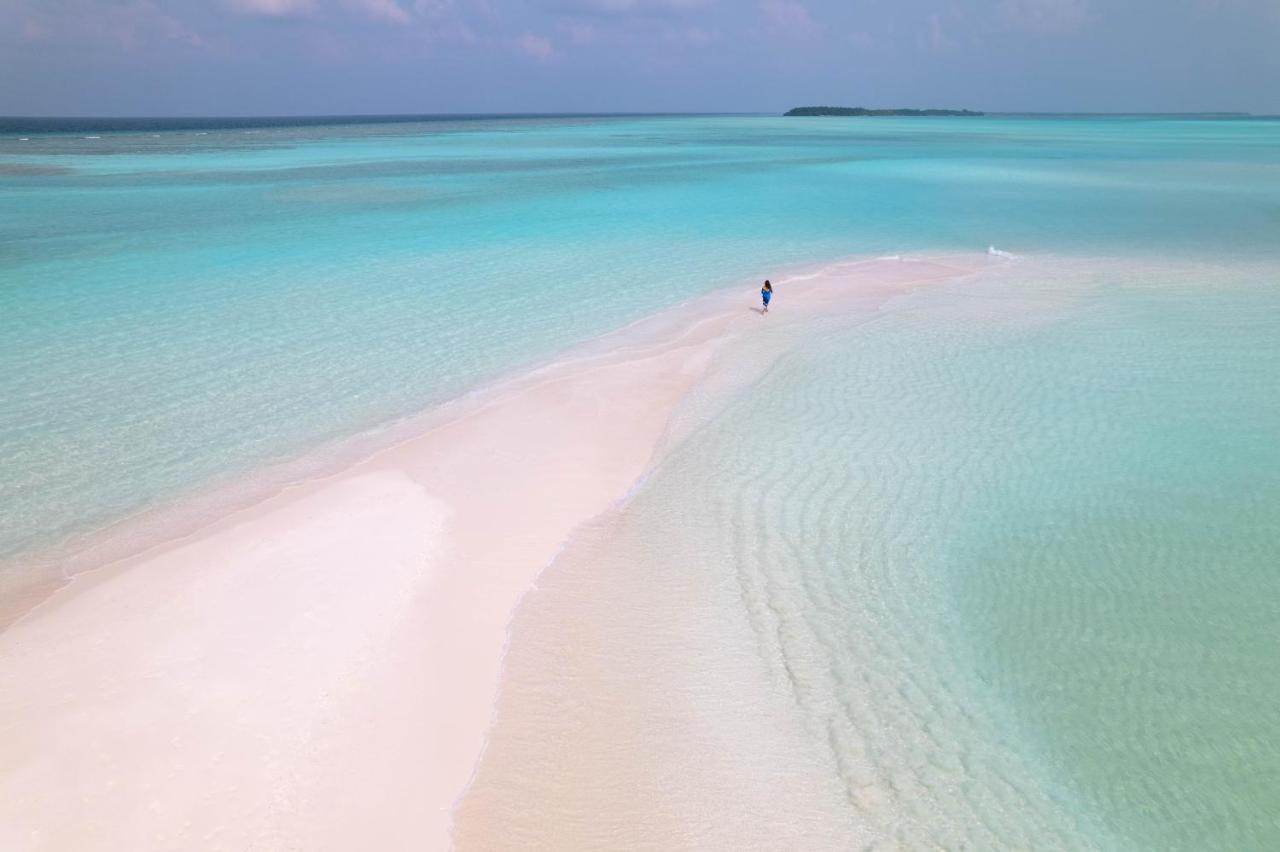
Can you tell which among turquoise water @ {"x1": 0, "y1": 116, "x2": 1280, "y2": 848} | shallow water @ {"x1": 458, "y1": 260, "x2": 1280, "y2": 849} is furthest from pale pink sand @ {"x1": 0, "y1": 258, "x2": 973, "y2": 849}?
turquoise water @ {"x1": 0, "y1": 116, "x2": 1280, "y2": 848}

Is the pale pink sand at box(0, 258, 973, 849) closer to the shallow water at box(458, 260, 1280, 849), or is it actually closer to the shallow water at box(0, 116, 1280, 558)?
the shallow water at box(458, 260, 1280, 849)

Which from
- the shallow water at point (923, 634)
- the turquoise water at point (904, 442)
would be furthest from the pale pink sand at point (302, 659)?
the turquoise water at point (904, 442)

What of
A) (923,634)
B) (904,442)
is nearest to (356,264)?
(904,442)

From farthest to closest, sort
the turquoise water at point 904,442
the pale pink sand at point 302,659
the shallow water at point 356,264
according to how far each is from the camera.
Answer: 1. the shallow water at point 356,264
2. the turquoise water at point 904,442
3. the pale pink sand at point 302,659

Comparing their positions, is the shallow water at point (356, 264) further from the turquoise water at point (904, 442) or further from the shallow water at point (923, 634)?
the shallow water at point (923, 634)

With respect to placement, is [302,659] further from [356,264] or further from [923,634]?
[356,264]
